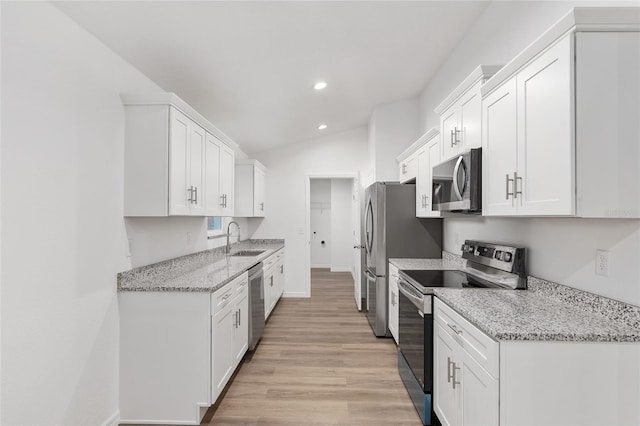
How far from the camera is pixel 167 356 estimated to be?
2135mm

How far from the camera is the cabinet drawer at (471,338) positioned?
4.40 feet

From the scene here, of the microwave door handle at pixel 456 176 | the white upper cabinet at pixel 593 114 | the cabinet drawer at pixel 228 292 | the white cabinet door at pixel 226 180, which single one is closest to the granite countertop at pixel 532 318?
the white upper cabinet at pixel 593 114

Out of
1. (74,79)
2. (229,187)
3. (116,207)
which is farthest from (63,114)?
(229,187)

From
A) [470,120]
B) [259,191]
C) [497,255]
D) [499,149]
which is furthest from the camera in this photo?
[259,191]

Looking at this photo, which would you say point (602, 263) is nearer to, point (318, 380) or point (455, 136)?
point (455, 136)

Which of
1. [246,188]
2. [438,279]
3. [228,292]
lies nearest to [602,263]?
[438,279]

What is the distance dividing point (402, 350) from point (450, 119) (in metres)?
1.95

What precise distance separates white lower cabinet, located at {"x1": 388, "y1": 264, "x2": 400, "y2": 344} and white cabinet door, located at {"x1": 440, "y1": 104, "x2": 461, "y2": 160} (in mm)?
1347

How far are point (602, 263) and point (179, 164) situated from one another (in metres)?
2.68

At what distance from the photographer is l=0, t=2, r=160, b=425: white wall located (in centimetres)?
Answer: 147

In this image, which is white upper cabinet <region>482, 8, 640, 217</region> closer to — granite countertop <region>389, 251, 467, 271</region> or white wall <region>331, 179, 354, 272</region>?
granite countertop <region>389, 251, 467, 271</region>

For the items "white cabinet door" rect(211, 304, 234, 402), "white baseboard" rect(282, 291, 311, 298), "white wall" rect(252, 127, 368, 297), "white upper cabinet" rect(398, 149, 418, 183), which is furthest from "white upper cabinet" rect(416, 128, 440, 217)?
"white baseboard" rect(282, 291, 311, 298)

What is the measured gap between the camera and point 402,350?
2674mm

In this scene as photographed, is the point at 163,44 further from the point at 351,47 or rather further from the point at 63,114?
the point at 351,47
